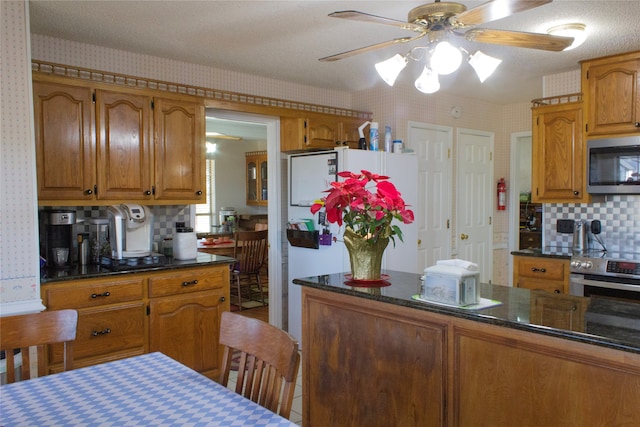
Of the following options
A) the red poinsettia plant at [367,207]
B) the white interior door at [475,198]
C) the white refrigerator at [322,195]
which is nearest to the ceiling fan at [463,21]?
the red poinsettia plant at [367,207]

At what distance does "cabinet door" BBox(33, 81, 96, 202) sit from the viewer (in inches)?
112

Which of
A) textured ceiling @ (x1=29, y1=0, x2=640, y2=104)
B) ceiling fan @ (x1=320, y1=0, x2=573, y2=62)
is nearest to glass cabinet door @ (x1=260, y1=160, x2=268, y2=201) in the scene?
textured ceiling @ (x1=29, y1=0, x2=640, y2=104)

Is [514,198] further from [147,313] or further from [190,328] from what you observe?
[147,313]

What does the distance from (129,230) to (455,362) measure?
7.65ft

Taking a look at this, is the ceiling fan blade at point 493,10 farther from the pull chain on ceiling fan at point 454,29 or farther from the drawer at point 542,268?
the drawer at point 542,268

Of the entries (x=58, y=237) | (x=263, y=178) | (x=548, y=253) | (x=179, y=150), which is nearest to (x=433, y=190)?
(x=548, y=253)

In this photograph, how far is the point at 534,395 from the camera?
61.0 inches

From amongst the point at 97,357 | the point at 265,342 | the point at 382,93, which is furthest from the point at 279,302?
the point at 265,342

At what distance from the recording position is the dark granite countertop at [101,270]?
270 centimetres

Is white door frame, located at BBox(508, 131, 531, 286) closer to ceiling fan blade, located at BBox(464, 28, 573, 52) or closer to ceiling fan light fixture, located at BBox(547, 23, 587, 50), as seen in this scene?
ceiling fan light fixture, located at BBox(547, 23, 587, 50)

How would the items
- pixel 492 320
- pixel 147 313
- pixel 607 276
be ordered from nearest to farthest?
pixel 492 320 → pixel 147 313 → pixel 607 276

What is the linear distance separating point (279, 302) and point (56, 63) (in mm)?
2577

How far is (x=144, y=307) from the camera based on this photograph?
9.81 feet

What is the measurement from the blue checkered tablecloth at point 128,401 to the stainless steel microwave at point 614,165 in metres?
3.33
